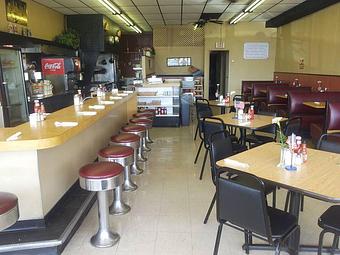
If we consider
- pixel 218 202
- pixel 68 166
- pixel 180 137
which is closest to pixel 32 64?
pixel 180 137

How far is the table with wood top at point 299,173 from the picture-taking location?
6.35 ft

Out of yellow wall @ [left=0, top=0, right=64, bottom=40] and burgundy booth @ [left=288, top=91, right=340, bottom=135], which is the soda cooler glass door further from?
burgundy booth @ [left=288, top=91, right=340, bottom=135]

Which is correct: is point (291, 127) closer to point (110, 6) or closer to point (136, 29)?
point (110, 6)

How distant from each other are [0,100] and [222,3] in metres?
5.94

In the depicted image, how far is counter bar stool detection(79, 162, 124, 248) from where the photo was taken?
2.57 meters

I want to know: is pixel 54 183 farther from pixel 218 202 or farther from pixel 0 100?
pixel 0 100

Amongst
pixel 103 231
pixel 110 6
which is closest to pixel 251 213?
pixel 103 231

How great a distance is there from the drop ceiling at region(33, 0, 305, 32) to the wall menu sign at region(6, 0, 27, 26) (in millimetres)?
806

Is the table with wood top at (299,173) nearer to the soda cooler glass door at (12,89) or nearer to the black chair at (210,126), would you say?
the black chair at (210,126)

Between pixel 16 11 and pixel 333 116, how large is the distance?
6536mm

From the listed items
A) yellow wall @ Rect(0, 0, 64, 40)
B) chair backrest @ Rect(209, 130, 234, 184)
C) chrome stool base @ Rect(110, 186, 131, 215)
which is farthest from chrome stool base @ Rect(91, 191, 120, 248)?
yellow wall @ Rect(0, 0, 64, 40)

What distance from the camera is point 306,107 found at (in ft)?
20.0

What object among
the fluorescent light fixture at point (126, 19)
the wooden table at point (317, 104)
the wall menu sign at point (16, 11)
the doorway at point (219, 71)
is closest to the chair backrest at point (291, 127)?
the wooden table at point (317, 104)

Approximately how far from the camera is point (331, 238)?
280 cm
